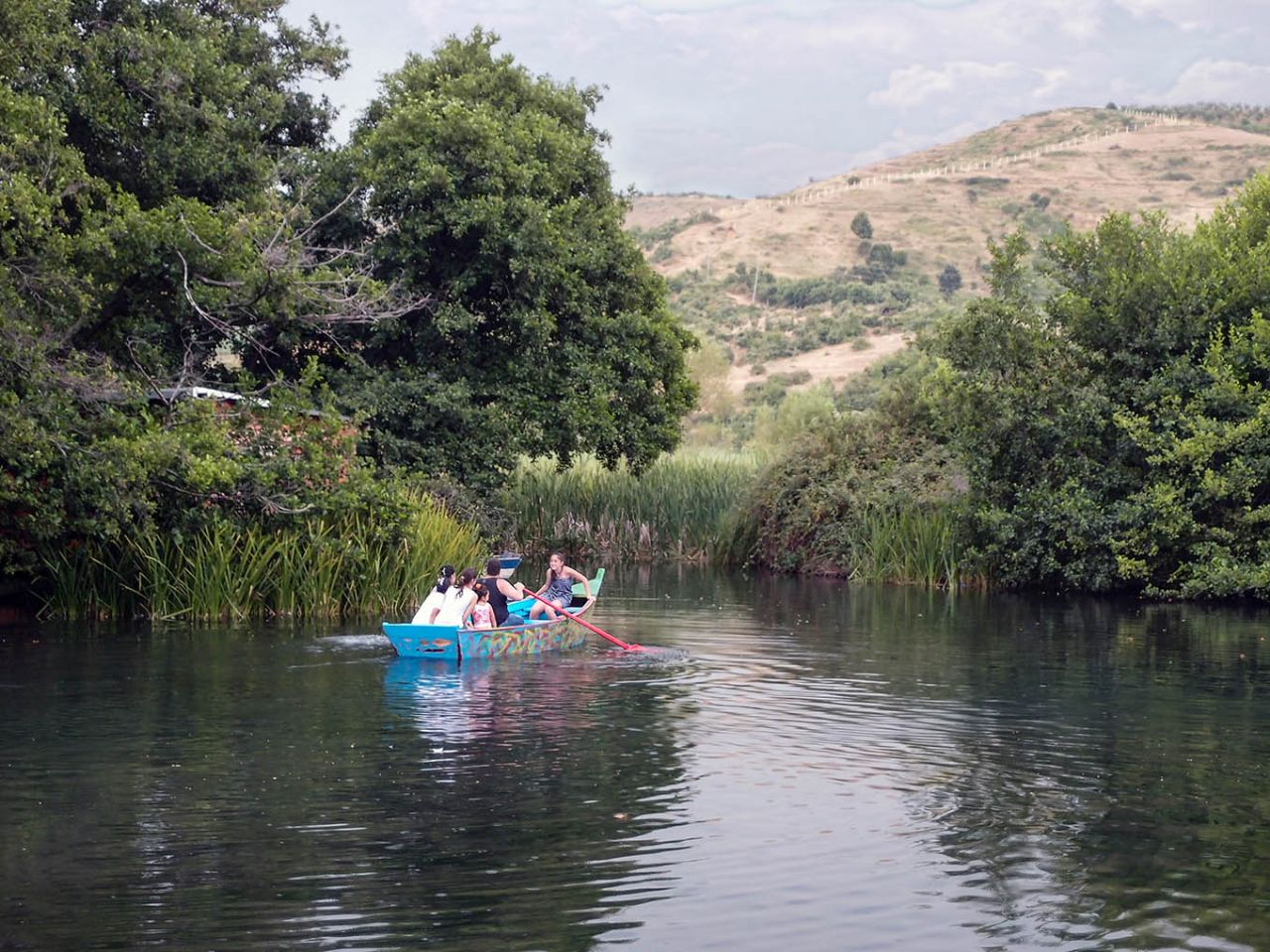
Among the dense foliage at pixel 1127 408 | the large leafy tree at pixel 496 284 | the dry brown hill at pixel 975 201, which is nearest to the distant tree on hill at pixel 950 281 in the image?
the dry brown hill at pixel 975 201

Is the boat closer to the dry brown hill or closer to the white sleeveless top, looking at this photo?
the white sleeveless top

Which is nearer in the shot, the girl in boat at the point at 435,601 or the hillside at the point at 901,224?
the girl in boat at the point at 435,601

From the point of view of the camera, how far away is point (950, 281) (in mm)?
109562

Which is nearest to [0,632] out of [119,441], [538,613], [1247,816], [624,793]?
[119,441]

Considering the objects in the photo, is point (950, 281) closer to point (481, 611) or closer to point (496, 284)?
point (496, 284)

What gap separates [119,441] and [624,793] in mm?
11598

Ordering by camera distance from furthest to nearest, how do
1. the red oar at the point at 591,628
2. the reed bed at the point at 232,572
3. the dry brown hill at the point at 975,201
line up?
the dry brown hill at the point at 975,201 < the reed bed at the point at 232,572 < the red oar at the point at 591,628

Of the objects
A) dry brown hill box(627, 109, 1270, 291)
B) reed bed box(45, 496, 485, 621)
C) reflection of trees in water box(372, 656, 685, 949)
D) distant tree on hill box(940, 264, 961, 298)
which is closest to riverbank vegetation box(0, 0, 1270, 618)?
reed bed box(45, 496, 485, 621)

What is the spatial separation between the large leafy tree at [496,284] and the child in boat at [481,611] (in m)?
8.87

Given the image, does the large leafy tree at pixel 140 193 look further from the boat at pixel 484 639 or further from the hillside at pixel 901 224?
the hillside at pixel 901 224

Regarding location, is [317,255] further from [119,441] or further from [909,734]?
[909,734]

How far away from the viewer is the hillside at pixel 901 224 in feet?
332

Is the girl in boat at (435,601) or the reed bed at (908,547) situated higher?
the reed bed at (908,547)

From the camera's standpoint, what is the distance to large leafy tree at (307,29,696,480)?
3228 cm
